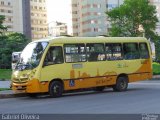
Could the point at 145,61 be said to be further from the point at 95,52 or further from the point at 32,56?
the point at 32,56

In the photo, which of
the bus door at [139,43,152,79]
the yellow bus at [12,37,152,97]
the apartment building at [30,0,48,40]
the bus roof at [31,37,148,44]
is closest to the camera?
the yellow bus at [12,37,152,97]

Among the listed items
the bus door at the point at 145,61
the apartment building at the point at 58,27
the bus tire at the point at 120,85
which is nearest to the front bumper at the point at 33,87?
the bus tire at the point at 120,85

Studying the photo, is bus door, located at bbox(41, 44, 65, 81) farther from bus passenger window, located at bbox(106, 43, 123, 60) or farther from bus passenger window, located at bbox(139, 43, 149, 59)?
bus passenger window, located at bbox(139, 43, 149, 59)

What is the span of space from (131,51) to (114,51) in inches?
48.9

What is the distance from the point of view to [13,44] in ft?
194

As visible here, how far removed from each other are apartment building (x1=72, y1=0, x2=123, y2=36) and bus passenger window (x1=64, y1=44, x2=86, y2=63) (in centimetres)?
11308

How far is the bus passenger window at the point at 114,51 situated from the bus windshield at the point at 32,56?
3.94 metres

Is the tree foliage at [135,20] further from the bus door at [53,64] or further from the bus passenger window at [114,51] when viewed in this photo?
the bus door at [53,64]

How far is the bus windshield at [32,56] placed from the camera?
20.2 metres

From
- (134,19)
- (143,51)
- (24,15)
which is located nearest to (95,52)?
(143,51)

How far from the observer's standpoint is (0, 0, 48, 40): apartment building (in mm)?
147750

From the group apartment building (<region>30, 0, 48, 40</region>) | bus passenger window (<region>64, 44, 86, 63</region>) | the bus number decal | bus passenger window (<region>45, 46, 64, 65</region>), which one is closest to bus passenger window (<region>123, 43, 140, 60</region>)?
bus passenger window (<region>64, 44, 86, 63</region>)

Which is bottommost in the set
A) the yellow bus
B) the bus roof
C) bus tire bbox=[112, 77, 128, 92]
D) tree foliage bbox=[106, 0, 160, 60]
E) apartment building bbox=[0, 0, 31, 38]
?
bus tire bbox=[112, 77, 128, 92]

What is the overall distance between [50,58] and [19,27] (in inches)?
5182
